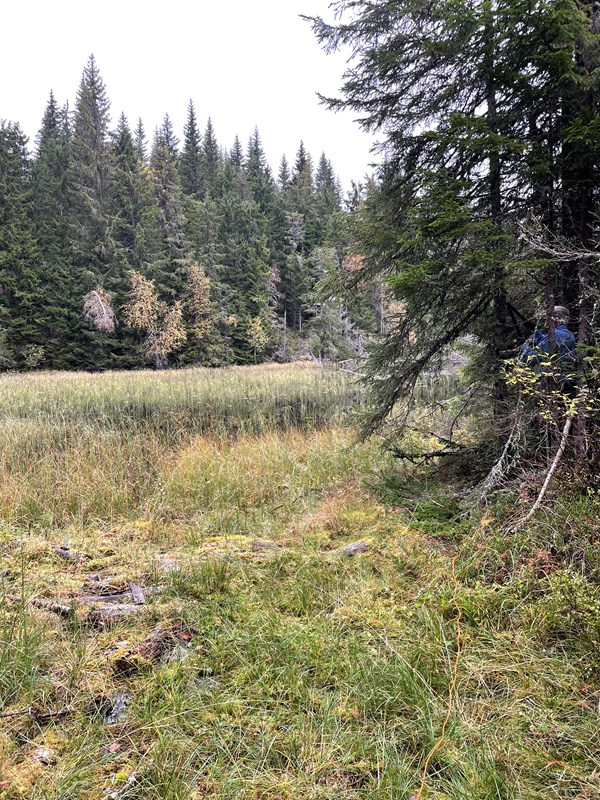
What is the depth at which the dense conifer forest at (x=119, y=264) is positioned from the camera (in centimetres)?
2486

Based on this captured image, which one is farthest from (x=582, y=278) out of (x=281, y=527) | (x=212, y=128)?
(x=212, y=128)

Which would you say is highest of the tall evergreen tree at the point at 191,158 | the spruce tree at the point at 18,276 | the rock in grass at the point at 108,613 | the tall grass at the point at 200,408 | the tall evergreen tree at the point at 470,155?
the tall evergreen tree at the point at 191,158

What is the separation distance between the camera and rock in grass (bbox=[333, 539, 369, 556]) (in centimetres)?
306

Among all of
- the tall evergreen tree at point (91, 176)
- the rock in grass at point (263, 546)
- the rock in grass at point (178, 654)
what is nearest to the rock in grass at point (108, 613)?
the rock in grass at point (178, 654)

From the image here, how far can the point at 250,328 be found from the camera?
29.7m

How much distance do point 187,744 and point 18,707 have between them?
0.70 meters

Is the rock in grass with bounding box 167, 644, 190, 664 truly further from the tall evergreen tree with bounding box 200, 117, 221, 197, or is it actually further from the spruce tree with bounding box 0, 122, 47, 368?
the tall evergreen tree with bounding box 200, 117, 221, 197

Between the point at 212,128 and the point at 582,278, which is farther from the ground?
the point at 212,128

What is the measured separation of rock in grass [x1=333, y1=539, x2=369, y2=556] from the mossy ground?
0.19ft

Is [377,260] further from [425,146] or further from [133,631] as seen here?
[133,631]

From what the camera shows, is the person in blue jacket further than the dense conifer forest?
No

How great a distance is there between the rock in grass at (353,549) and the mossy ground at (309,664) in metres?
0.06

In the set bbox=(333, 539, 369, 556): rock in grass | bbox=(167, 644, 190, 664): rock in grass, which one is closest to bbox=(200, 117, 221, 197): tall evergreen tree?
bbox=(333, 539, 369, 556): rock in grass

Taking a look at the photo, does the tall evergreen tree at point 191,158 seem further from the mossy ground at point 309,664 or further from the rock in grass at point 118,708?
the rock in grass at point 118,708
